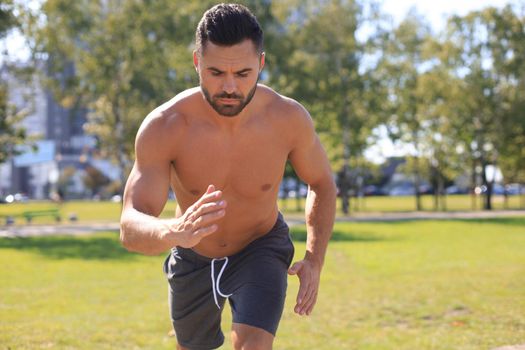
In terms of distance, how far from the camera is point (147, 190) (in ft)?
13.6

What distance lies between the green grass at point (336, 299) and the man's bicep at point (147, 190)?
4.63 m

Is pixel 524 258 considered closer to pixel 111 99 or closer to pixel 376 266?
pixel 376 266

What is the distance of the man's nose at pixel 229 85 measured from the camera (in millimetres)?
4016

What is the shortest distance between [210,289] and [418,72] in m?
50.1

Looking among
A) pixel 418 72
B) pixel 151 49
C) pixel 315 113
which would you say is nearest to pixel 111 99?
pixel 151 49

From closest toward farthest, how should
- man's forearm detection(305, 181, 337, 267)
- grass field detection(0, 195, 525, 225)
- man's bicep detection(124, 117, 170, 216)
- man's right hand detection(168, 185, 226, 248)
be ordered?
man's right hand detection(168, 185, 226, 248), man's bicep detection(124, 117, 170, 216), man's forearm detection(305, 181, 337, 267), grass field detection(0, 195, 525, 225)

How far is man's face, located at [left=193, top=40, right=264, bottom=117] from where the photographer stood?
13.1 ft

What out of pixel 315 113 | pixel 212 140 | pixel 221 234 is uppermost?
pixel 315 113

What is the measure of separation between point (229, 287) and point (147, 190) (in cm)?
99

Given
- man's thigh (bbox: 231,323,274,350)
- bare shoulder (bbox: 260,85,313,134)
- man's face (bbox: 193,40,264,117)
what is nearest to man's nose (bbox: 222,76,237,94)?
man's face (bbox: 193,40,264,117)

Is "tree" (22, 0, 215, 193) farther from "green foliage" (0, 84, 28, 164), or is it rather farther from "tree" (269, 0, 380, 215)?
"tree" (269, 0, 380, 215)

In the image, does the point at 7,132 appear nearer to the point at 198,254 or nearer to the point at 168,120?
the point at 198,254

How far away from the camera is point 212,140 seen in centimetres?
459

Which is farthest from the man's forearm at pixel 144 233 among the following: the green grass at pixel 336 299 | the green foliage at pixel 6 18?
the green foliage at pixel 6 18
